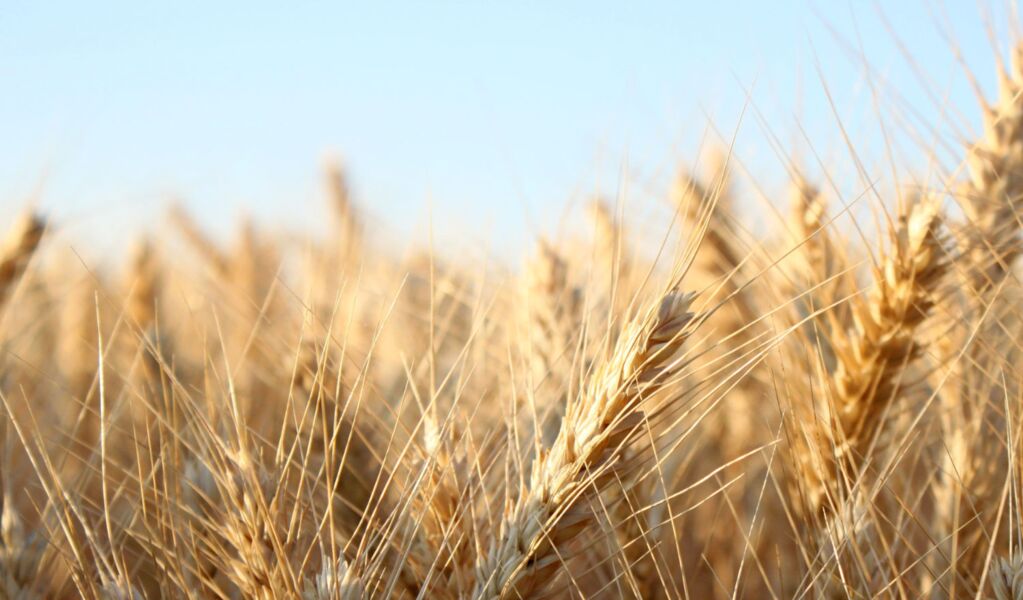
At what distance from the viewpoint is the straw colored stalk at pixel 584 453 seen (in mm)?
983

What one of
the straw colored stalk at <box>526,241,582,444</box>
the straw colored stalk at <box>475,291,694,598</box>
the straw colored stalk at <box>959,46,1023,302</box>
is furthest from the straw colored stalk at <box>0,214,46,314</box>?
the straw colored stalk at <box>959,46,1023,302</box>

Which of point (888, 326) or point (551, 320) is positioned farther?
point (551, 320)

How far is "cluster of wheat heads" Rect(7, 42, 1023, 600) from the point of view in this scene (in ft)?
3.32

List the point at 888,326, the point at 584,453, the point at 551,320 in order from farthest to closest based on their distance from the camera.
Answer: the point at 551,320 < the point at 888,326 < the point at 584,453

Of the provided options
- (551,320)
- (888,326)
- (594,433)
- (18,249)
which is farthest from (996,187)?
(18,249)

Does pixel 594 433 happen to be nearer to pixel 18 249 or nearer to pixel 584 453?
pixel 584 453

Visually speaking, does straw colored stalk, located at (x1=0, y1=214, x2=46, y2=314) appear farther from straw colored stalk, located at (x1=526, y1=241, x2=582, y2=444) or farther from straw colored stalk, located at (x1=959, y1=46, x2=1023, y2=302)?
straw colored stalk, located at (x1=959, y1=46, x2=1023, y2=302)

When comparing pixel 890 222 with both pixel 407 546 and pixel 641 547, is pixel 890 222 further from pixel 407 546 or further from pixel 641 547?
pixel 407 546

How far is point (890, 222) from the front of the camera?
134 centimetres

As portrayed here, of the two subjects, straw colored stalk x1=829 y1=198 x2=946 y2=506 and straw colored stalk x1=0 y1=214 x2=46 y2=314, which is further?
straw colored stalk x1=0 y1=214 x2=46 y2=314

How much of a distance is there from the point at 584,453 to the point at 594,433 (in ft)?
0.08

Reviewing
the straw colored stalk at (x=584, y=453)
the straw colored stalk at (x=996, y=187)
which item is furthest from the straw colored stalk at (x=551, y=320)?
the straw colored stalk at (x=996, y=187)

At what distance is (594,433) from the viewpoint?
994 millimetres

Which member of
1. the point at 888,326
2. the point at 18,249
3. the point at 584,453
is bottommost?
the point at 888,326
